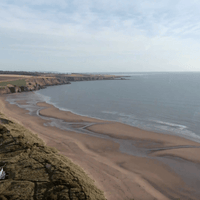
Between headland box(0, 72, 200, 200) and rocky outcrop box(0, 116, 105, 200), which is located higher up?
rocky outcrop box(0, 116, 105, 200)

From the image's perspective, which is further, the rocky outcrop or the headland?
the headland

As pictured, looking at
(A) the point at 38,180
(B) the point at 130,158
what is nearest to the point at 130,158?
(B) the point at 130,158

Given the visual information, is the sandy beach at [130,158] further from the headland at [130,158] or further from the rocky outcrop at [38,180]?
the rocky outcrop at [38,180]

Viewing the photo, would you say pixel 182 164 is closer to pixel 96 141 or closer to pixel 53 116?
pixel 96 141

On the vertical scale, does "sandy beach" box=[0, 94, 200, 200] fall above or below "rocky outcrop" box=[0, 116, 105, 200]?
below

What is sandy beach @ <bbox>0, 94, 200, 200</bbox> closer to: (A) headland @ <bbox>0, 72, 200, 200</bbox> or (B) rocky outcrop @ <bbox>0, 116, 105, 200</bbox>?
(A) headland @ <bbox>0, 72, 200, 200</bbox>

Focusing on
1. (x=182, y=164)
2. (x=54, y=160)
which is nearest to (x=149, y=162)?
(x=182, y=164)

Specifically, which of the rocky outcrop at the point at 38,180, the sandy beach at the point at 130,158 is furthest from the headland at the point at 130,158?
the rocky outcrop at the point at 38,180

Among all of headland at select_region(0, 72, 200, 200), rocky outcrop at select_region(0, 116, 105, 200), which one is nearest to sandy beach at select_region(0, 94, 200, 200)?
headland at select_region(0, 72, 200, 200)
